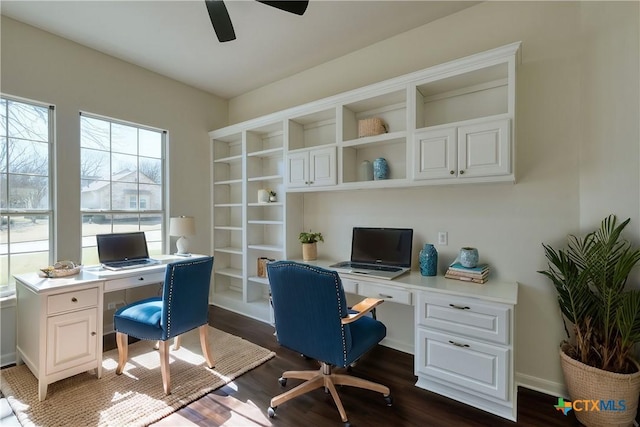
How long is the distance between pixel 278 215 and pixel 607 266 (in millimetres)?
2962

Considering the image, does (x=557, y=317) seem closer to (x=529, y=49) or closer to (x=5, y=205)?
(x=529, y=49)

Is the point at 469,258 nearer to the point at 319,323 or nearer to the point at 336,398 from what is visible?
the point at 319,323

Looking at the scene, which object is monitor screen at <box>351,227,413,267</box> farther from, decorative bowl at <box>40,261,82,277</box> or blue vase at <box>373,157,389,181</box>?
decorative bowl at <box>40,261,82,277</box>

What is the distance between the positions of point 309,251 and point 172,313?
141cm

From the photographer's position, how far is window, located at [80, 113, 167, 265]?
3023mm

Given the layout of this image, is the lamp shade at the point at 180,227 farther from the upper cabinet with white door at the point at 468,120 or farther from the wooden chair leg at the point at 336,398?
the upper cabinet with white door at the point at 468,120

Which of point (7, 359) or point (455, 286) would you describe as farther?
point (7, 359)

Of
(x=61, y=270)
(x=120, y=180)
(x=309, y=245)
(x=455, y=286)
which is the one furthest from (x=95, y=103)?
(x=455, y=286)

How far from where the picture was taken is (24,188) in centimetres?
262

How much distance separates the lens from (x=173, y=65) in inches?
130

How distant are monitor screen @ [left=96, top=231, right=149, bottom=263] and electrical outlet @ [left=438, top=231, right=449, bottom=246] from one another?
114 inches

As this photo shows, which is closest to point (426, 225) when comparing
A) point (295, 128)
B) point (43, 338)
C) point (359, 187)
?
point (359, 187)

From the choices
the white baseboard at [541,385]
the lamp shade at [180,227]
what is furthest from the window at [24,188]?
the white baseboard at [541,385]

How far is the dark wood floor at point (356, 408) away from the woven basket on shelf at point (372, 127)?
205 cm
